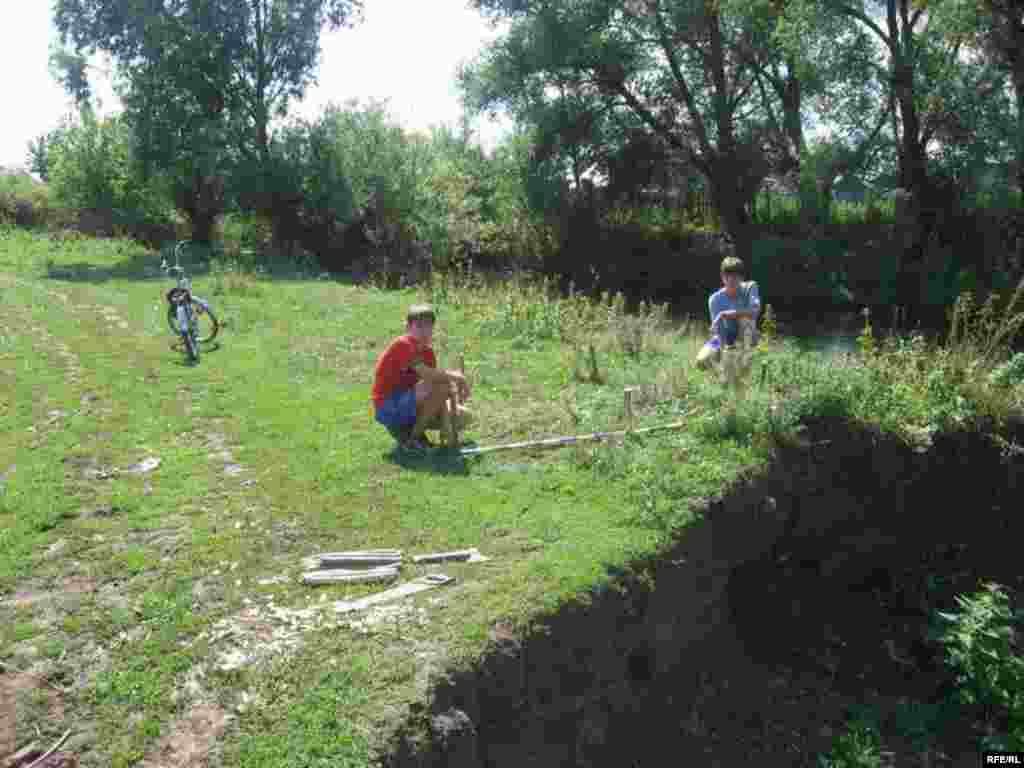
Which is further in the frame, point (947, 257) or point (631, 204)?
point (631, 204)

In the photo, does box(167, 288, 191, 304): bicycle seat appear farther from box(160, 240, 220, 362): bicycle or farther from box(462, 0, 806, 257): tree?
box(462, 0, 806, 257): tree

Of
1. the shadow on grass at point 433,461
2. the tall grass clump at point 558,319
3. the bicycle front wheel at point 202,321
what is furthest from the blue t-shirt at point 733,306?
the bicycle front wheel at point 202,321

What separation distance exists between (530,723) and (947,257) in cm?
1940

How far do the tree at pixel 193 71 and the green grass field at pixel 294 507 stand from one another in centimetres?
1498

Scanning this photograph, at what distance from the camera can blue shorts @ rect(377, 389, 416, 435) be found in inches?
314

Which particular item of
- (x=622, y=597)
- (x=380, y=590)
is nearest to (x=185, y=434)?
(x=380, y=590)

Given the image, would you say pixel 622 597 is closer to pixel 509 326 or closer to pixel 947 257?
pixel 509 326

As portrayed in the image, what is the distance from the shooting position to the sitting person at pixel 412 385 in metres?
7.87

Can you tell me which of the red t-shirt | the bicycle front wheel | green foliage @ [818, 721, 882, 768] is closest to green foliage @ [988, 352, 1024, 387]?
green foliage @ [818, 721, 882, 768]

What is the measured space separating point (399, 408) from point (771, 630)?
374cm

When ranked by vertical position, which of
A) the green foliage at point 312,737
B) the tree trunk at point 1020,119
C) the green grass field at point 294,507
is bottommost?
the green foliage at point 312,737

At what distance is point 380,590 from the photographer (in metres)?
5.62

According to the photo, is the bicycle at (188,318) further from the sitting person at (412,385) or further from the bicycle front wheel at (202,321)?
the sitting person at (412,385)

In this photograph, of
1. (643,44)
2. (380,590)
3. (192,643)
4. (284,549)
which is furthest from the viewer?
(643,44)
